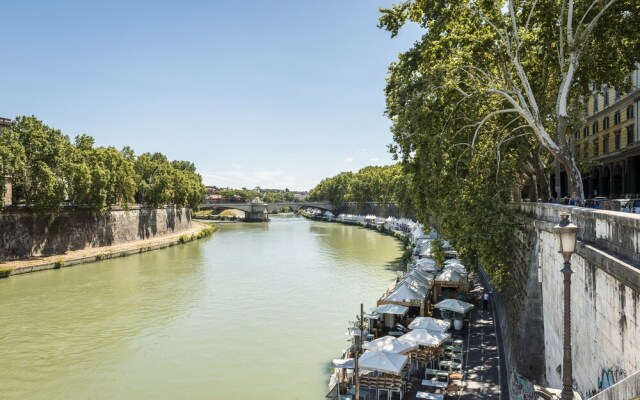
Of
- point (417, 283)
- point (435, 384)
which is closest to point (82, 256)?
point (417, 283)

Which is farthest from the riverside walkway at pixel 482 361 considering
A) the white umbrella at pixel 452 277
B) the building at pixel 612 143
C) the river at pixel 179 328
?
the building at pixel 612 143

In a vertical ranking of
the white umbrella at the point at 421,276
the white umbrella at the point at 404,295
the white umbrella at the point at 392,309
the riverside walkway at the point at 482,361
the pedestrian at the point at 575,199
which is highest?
the pedestrian at the point at 575,199

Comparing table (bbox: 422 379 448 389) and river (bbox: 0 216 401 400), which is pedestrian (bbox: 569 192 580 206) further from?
river (bbox: 0 216 401 400)

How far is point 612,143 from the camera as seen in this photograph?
38.3 metres

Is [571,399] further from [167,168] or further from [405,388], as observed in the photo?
[167,168]

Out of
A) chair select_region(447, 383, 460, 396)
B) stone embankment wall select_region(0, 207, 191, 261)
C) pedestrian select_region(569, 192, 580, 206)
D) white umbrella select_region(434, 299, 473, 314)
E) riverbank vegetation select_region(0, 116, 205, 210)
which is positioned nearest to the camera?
chair select_region(447, 383, 460, 396)

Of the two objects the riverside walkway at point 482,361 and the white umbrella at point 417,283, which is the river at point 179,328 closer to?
the white umbrella at point 417,283

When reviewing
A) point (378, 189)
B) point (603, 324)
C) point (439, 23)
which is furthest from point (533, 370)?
point (378, 189)

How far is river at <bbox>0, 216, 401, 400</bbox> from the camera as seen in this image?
52.9ft

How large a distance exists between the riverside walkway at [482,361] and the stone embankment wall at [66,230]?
37886 mm

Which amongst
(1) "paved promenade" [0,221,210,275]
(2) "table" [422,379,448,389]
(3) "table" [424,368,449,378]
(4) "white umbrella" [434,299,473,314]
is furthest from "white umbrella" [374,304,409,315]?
(1) "paved promenade" [0,221,210,275]

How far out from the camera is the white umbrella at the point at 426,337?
1521 cm

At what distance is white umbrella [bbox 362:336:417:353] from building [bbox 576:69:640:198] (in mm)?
23701

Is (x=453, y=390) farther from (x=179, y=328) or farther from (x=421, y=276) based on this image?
(x=179, y=328)
